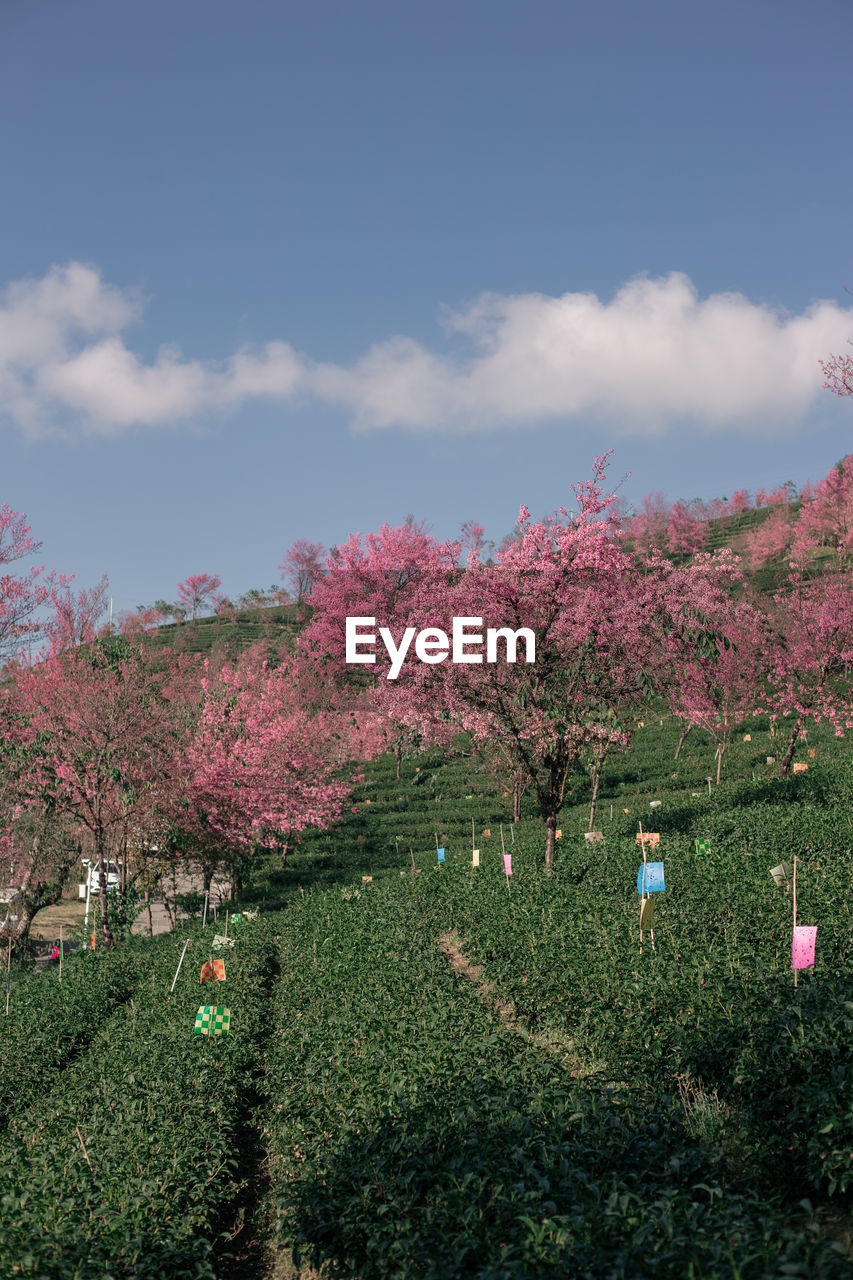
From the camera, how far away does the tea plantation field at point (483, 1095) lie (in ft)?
17.4

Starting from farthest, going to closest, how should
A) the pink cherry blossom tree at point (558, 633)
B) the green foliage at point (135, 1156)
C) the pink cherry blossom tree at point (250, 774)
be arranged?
the pink cherry blossom tree at point (250, 774)
the pink cherry blossom tree at point (558, 633)
the green foliage at point (135, 1156)

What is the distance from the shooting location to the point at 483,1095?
7141 mm

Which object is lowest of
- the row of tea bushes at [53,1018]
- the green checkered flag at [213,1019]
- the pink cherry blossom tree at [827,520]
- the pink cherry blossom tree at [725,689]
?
the row of tea bushes at [53,1018]

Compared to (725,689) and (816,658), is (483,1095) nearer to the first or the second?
(816,658)

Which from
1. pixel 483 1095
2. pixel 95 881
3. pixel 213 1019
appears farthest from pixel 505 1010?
pixel 95 881

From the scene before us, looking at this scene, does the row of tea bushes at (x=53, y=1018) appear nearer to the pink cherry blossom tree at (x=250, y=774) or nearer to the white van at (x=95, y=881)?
the white van at (x=95, y=881)

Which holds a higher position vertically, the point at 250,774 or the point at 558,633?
the point at 558,633

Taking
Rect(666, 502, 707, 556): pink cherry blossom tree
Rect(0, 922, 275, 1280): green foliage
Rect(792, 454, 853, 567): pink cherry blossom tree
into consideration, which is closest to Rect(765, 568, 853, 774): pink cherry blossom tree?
Rect(0, 922, 275, 1280): green foliage

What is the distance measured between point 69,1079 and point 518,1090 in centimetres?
852

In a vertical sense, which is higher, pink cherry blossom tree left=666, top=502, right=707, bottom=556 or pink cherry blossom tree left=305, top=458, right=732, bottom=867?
pink cherry blossom tree left=666, top=502, right=707, bottom=556

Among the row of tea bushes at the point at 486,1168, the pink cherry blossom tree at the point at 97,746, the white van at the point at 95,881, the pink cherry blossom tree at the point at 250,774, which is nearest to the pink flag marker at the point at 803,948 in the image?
the row of tea bushes at the point at 486,1168

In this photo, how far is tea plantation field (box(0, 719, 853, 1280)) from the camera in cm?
529

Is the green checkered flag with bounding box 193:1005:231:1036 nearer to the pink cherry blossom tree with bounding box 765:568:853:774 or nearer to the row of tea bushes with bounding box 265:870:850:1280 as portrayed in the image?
the row of tea bushes with bounding box 265:870:850:1280

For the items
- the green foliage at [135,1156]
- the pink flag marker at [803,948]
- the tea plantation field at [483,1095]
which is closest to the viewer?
the tea plantation field at [483,1095]
